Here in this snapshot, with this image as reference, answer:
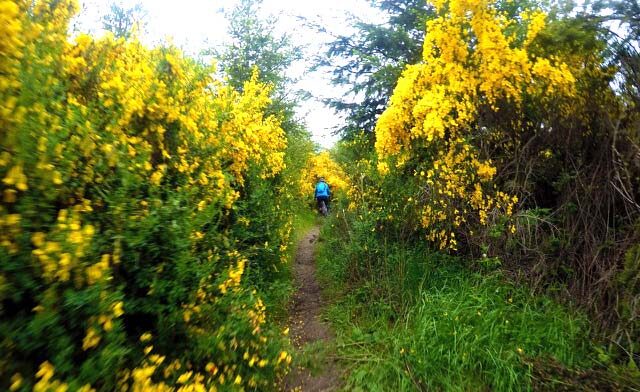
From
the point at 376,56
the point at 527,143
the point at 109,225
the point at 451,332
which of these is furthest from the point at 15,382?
the point at 376,56

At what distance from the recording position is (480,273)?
4.60 metres

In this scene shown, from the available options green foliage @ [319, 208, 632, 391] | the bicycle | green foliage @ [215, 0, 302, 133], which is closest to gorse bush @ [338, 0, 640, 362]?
green foliage @ [319, 208, 632, 391]

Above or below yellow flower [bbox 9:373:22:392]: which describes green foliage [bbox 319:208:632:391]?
below

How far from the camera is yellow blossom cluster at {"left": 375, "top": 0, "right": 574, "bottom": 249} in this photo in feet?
15.1

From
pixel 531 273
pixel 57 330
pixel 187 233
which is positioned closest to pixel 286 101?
pixel 531 273

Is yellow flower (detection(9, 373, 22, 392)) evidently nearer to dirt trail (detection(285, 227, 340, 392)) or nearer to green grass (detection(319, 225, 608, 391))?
dirt trail (detection(285, 227, 340, 392))

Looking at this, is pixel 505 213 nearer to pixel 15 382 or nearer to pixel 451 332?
pixel 451 332

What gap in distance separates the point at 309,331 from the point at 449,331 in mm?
1792

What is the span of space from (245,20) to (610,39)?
31.3ft

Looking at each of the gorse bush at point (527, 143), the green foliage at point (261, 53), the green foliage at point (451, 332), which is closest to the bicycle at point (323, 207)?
the green foliage at point (261, 53)

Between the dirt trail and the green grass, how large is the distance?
18 cm

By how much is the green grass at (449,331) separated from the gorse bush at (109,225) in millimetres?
1125

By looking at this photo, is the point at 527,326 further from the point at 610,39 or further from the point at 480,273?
the point at 610,39

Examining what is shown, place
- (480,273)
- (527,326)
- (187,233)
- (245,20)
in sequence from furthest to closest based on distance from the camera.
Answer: (245,20), (480,273), (527,326), (187,233)
